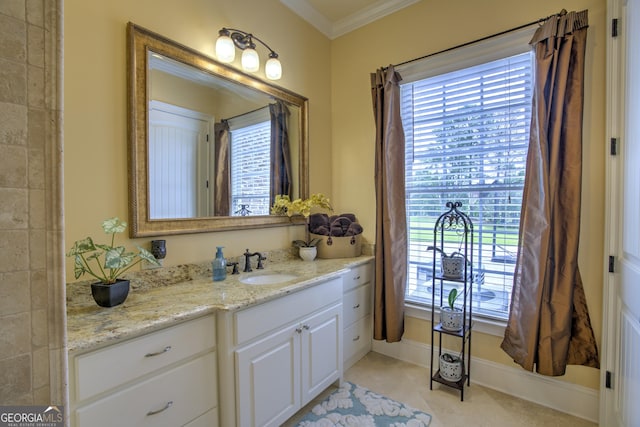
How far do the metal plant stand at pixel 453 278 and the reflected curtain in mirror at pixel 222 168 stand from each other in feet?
4.85

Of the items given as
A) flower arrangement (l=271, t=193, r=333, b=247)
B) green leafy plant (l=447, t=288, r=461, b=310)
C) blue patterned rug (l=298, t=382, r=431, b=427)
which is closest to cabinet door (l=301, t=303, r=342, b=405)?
blue patterned rug (l=298, t=382, r=431, b=427)

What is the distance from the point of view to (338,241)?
2.51 m

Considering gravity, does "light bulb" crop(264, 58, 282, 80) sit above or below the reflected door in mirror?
above

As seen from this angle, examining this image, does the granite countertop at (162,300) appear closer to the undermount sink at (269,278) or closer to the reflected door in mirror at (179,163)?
the undermount sink at (269,278)

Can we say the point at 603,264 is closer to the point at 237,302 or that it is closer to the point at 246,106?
the point at 237,302

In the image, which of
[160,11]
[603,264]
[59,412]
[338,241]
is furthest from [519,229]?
[160,11]

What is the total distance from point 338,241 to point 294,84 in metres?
1.36

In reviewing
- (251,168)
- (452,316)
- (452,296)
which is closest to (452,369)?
(452,316)

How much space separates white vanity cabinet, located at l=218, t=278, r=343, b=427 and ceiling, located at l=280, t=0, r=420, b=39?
2232 millimetres

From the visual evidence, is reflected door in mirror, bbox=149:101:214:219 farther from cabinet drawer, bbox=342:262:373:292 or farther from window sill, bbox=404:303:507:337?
window sill, bbox=404:303:507:337

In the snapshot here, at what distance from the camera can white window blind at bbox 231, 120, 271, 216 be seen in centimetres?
205

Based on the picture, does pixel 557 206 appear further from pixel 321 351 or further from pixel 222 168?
pixel 222 168

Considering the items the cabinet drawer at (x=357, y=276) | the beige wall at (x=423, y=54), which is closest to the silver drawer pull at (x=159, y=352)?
the cabinet drawer at (x=357, y=276)

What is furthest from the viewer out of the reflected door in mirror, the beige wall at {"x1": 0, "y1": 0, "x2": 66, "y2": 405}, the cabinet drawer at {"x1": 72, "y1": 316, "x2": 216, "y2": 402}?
the reflected door in mirror
